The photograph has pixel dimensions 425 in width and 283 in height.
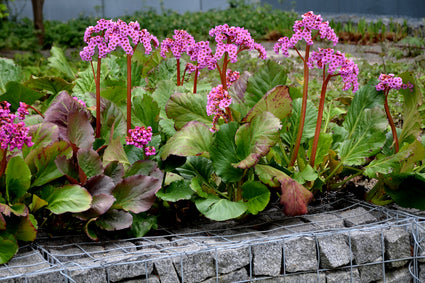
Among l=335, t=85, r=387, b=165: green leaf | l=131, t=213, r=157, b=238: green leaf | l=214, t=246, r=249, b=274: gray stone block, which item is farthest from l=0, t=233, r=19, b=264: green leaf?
l=335, t=85, r=387, b=165: green leaf

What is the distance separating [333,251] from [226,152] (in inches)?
20.3

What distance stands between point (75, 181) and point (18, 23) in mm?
10234

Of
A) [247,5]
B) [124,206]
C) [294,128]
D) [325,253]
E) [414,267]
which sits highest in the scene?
[247,5]

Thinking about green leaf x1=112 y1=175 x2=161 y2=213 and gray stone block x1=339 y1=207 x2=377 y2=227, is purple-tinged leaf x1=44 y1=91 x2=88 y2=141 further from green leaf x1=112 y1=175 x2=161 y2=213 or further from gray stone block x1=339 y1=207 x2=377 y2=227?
gray stone block x1=339 y1=207 x2=377 y2=227

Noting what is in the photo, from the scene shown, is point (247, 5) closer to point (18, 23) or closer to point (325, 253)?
point (18, 23)

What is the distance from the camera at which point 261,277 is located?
173 centimetres

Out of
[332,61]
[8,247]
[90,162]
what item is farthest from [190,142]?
[8,247]

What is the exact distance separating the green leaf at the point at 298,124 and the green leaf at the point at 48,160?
89 cm

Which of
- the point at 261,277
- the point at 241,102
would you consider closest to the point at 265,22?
the point at 241,102

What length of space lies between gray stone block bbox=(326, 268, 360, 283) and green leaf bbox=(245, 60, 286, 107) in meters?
0.74

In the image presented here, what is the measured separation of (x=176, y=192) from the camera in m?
1.79

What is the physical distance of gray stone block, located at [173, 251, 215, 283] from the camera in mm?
1598

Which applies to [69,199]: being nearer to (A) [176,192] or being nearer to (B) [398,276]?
(A) [176,192]

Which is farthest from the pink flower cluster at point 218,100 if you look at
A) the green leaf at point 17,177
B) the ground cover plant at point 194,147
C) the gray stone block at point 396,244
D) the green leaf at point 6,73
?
the green leaf at point 6,73
